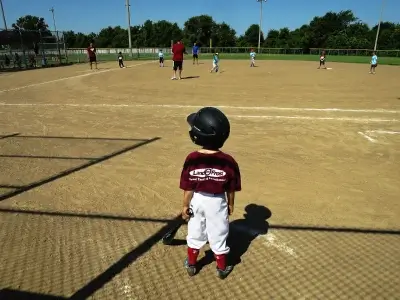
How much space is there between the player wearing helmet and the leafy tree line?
80.8 m

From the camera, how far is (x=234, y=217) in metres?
3.80

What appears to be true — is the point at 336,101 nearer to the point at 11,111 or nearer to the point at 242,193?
the point at 242,193

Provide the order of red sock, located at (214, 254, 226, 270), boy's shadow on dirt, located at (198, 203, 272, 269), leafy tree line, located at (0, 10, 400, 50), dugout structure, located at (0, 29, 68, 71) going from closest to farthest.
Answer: red sock, located at (214, 254, 226, 270)
boy's shadow on dirt, located at (198, 203, 272, 269)
dugout structure, located at (0, 29, 68, 71)
leafy tree line, located at (0, 10, 400, 50)

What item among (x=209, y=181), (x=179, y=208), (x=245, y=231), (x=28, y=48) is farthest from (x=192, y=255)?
(x=28, y=48)

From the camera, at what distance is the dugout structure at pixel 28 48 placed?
2596 centimetres

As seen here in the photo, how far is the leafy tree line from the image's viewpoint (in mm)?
78500

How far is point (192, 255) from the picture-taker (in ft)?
9.27

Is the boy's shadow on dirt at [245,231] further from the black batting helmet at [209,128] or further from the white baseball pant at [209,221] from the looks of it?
the black batting helmet at [209,128]

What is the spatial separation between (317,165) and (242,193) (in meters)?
1.74

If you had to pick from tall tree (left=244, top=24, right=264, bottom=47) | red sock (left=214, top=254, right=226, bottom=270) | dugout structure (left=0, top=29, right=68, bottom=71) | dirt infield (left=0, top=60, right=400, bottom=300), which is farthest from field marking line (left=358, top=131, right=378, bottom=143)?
tall tree (left=244, top=24, right=264, bottom=47)

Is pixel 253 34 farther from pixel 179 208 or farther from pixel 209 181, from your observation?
pixel 209 181

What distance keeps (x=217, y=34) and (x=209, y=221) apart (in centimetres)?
10633

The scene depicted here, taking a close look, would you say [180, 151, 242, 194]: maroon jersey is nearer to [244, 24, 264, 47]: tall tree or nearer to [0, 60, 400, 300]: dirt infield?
[0, 60, 400, 300]: dirt infield

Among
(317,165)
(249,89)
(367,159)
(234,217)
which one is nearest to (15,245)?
(234,217)
